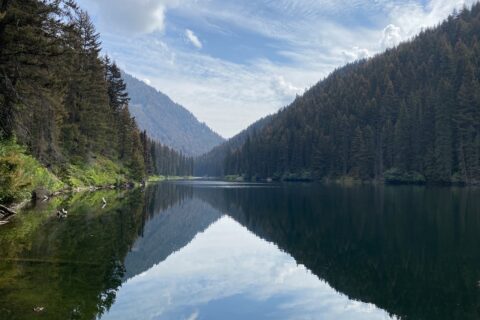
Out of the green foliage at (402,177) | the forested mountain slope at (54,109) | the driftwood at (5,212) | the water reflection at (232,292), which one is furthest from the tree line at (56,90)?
the green foliage at (402,177)

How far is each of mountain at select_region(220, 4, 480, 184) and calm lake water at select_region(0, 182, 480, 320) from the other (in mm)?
90381

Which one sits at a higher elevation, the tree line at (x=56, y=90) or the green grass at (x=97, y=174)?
the tree line at (x=56, y=90)

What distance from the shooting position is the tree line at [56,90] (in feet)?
98.3

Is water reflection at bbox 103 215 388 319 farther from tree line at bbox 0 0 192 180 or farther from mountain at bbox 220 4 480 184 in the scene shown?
mountain at bbox 220 4 480 184

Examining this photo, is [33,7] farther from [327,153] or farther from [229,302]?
[327,153]

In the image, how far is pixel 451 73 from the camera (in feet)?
446

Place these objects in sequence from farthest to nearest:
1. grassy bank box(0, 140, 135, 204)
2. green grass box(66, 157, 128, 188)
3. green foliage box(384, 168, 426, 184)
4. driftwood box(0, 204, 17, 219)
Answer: green foliage box(384, 168, 426, 184) → green grass box(66, 157, 128, 188) → grassy bank box(0, 140, 135, 204) → driftwood box(0, 204, 17, 219)

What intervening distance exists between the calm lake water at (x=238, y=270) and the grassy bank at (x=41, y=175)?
2172 millimetres

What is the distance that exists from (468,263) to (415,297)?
5.78 metres

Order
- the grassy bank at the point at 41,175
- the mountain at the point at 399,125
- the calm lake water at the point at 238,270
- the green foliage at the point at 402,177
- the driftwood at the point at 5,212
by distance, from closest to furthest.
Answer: the calm lake water at the point at 238,270
the driftwood at the point at 5,212
the grassy bank at the point at 41,175
the mountain at the point at 399,125
the green foliage at the point at 402,177

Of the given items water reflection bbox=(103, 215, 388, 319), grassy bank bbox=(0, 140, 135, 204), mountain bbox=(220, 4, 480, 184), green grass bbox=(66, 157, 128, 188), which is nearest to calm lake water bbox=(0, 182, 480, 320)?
water reflection bbox=(103, 215, 388, 319)

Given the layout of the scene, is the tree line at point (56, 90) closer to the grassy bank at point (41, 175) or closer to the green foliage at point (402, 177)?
the grassy bank at point (41, 175)

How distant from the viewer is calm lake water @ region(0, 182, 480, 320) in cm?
1326

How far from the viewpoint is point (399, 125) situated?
447 feet
